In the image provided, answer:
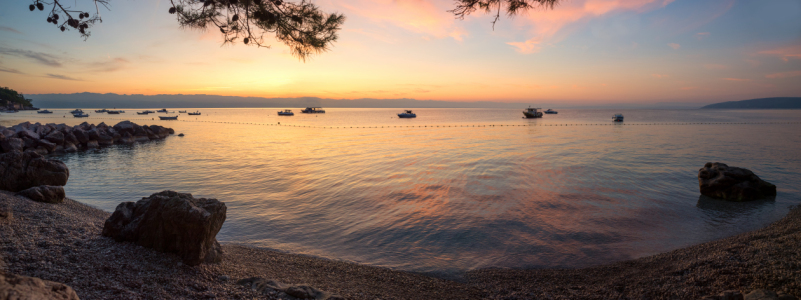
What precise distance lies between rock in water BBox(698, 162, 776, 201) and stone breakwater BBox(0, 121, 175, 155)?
110ft

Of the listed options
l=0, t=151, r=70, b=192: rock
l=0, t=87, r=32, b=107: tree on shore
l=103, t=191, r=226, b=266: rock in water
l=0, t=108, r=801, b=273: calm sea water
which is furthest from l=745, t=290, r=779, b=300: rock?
l=0, t=87, r=32, b=107: tree on shore

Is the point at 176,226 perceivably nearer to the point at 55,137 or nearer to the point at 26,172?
the point at 26,172

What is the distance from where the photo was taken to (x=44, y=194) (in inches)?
297

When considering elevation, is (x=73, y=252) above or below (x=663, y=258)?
above

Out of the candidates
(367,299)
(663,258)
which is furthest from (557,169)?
(367,299)

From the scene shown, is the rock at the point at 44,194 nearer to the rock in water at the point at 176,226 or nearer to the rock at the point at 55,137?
the rock in water at the point at 176,226

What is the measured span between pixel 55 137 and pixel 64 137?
2.26 feet

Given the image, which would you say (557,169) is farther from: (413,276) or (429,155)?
(413,276)

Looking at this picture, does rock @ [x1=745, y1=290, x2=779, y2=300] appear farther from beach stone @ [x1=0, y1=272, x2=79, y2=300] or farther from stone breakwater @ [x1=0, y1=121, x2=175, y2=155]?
stone breakwater @ [x1=0, y1=121, x2=175, y2=155]

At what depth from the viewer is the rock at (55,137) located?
86.8 ft

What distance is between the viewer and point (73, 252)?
451 centimetres

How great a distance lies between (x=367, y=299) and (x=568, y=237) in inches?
235

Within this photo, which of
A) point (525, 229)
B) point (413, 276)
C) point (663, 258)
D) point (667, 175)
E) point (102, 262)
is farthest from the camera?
point (667, 175)


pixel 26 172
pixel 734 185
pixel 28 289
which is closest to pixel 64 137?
pixel 26 172
